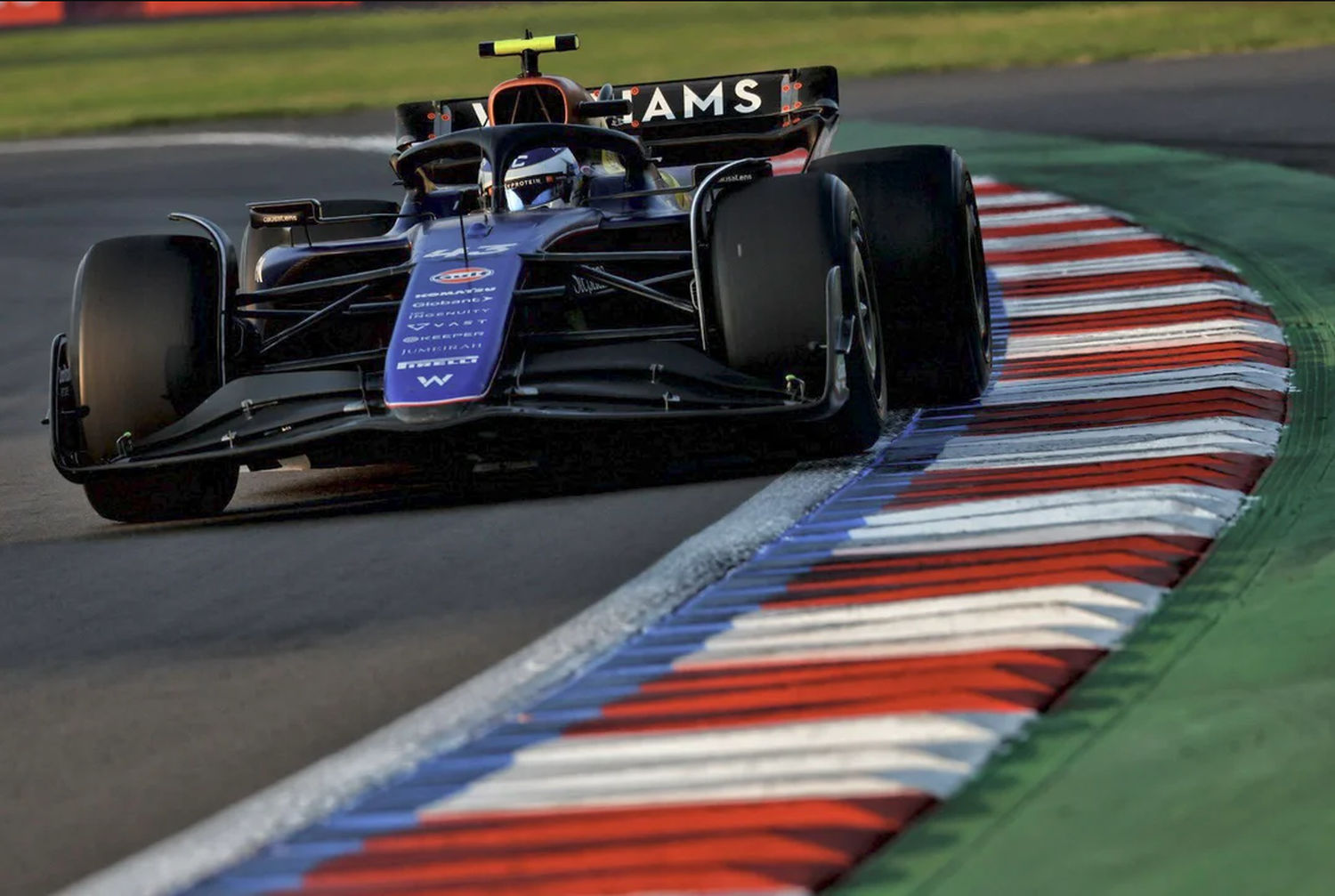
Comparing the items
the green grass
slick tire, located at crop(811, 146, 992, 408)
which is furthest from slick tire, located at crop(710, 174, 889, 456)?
the green grass

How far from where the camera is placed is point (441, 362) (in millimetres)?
6246

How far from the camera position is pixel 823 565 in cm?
529

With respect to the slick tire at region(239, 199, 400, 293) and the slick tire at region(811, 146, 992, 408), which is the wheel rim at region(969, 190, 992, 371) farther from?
the slick tire at region(239, 199, 400, 293)

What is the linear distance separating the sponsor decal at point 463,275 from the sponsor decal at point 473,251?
0.11m

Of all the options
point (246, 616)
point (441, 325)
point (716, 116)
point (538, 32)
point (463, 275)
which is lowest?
point (246, 616)

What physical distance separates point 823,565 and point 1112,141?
1197 centimetres

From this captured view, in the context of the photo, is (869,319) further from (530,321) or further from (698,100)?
(698,100)

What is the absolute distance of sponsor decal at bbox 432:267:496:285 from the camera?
21.8 feet

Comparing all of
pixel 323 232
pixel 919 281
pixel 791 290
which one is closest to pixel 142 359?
pixel 791 290

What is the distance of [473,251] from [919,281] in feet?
4.82

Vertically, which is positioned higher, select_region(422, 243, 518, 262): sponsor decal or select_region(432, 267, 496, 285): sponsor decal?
select_region(422, 243, 518, 262): sponsor decal

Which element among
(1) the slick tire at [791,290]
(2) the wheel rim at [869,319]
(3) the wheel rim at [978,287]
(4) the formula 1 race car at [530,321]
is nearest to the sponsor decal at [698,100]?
(4) the formula 1 race car at [530,321]

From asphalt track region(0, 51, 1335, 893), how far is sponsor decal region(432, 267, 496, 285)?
61 centimetres

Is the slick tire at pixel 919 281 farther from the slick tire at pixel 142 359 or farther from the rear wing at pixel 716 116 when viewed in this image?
the slick tire at pixel 142 359
